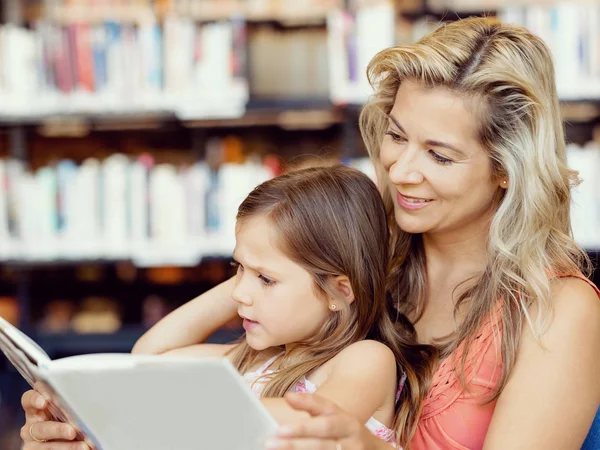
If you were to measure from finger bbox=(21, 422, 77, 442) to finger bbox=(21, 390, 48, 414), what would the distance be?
0.08 feet

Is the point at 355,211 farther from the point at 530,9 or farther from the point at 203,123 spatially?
the point at 203,123

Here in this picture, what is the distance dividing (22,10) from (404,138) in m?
2.41

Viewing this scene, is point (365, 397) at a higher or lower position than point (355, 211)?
lower

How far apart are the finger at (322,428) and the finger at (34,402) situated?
1.59 ft

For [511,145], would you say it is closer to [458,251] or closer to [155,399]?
[458,251]

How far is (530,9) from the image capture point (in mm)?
2709

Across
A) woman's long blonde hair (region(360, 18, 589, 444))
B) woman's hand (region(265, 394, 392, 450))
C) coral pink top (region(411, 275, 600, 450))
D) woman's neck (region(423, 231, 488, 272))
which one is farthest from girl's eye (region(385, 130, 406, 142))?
woman's hand (region(265, 394, 392, 450))

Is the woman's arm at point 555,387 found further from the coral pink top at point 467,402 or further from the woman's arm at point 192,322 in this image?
the woman's arm at point 192,322

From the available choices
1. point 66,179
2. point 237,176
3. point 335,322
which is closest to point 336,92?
point 237,176

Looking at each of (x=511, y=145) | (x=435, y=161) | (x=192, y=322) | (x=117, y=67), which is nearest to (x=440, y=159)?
(x=435, y=161)

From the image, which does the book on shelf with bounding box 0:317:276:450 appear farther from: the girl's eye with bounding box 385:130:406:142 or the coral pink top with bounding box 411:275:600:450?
the girl's eye with bounding box 385:130:406:142

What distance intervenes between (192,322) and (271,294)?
1.13ft

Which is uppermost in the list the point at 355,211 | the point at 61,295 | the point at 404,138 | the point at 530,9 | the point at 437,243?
the point at 530,9

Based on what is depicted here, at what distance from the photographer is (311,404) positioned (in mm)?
895
